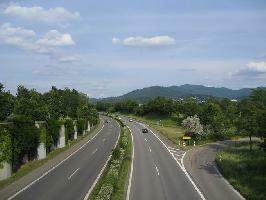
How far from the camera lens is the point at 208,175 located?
3947 centimetres

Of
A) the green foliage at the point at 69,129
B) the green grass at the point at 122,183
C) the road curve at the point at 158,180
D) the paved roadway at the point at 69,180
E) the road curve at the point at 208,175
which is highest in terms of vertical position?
the green foliage at the point at 69,129

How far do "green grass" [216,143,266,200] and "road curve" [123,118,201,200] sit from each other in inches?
150

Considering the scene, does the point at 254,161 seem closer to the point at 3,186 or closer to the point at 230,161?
the point at 230,161

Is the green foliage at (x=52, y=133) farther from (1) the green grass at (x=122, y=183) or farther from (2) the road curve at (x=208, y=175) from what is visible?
(2) the road curve at (x=208, y=175)

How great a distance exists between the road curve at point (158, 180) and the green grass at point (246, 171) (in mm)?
3818

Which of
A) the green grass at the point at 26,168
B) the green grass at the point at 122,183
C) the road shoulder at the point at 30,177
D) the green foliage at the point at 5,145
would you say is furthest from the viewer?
the green foliage at the point at 5,145

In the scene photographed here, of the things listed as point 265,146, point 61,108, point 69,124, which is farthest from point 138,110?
point 265,146

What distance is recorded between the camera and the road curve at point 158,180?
1168 inches

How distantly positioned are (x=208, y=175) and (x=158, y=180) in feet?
20.2

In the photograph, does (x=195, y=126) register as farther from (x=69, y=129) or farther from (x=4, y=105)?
(x=4, y=105)

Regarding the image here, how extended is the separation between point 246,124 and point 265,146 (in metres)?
20.6

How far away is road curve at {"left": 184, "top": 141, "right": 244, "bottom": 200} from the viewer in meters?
30.5

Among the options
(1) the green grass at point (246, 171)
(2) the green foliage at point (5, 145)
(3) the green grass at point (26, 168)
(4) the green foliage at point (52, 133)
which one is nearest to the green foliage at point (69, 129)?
(4) the green foliage at point (52, 133)

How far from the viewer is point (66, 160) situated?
4906 cm
